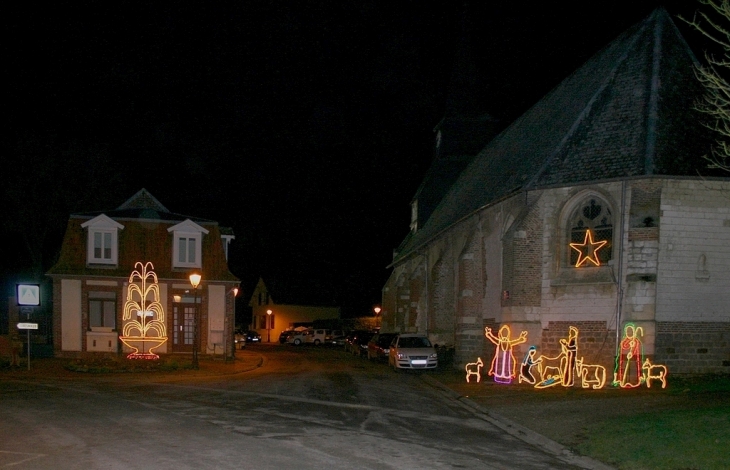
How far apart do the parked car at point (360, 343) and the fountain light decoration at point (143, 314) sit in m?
15.6

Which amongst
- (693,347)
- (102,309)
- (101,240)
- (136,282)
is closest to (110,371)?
(136,282)

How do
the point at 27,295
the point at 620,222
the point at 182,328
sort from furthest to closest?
the point at 182,328 → the point at 27,295 → the point at 620,222

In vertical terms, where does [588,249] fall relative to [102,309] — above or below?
above

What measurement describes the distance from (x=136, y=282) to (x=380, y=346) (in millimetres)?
13106

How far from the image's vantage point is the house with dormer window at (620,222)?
21.4m

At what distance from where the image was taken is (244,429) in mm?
12078

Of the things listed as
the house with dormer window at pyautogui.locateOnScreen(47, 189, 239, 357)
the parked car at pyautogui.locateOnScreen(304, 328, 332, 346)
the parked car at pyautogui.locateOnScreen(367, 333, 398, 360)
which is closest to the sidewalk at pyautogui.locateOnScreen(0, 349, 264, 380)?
the house with dormer window at pyautogui.locateOnScreen(47, 189, 239, 357)

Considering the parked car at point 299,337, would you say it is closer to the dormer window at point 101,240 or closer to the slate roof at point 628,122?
the dormer window at point 101,240

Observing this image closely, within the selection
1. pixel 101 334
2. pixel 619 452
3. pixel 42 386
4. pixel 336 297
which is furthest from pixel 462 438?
pixel 336 297

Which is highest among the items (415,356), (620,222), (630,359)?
(620,222)

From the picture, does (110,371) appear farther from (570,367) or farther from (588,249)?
Answer: (588,249)

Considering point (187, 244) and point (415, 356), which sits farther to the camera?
point (187, 244)

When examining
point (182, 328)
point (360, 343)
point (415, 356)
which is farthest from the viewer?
point (360, 343)

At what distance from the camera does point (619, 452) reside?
10.7 m
